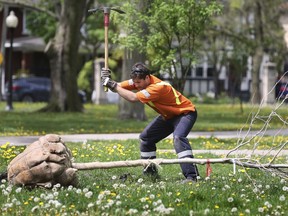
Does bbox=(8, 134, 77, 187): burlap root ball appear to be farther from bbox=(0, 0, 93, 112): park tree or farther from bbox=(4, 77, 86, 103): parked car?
bbox=(4, 77, 86, 103): parked car

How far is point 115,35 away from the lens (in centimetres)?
1730

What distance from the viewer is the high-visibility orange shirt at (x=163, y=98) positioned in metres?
8.85

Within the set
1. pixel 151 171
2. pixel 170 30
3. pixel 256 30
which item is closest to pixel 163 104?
pixel 151 171

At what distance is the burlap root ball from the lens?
25.7 feet

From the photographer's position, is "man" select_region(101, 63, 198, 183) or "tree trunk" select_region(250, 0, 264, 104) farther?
"tree trunk" select_region(250, 0, 264, 104)

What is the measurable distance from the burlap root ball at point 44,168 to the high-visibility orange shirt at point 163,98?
1.35 meters

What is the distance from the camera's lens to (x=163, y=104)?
9102 millimetres

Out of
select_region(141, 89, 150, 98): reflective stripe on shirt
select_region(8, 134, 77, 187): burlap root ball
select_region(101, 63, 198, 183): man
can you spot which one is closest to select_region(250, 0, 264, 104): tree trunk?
select_region(101, 63, 198, 183): man

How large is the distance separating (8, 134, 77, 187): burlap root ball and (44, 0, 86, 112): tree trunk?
1884 cm

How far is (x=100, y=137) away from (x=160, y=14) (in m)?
3.20

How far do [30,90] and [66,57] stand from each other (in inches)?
545

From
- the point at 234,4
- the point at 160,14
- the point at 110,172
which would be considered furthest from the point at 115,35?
the point at 234,4

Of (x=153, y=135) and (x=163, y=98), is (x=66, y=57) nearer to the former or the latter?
(x=153, y=135)

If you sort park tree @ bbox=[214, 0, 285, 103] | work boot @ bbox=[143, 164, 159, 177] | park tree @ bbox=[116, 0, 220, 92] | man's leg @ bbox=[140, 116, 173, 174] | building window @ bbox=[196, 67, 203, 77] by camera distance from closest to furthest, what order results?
1. work boot @ bbox=[143, 164, 159, 177]
2. man's leg @ bbox=[140, 116, 173, 174]
3. park tree @ bbox=[116, 0, 220, 92]
4. park tree @ bbox=[214, 0, 285, 103]
5. building window @ bbox=[196, 67, 203, 77]
